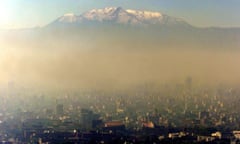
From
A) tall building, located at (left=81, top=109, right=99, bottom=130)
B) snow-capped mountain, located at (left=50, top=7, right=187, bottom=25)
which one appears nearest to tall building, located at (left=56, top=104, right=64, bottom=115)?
tall building, located at (left=81, top=109, right=99, bottom=130)

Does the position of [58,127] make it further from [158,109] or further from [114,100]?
[158,109]

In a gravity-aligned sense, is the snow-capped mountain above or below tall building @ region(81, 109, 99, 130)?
above

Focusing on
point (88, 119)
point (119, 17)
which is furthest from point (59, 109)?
point (119, 17)

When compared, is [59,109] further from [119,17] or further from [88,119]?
[119,17]

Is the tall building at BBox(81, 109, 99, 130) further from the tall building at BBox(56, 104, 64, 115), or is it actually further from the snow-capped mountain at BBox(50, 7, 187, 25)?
the snow-capped mountain at BBox(50, 7, 187, 25)

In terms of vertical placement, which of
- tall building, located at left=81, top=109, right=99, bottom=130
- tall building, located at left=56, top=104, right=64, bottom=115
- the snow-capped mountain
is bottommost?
tall building, located at left=81, top=109, right=99, bottom=130

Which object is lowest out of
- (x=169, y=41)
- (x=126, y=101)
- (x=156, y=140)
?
(x=156, y=140)

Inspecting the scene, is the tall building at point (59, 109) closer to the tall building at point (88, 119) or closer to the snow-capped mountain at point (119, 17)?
the tall building at point (88, 119)

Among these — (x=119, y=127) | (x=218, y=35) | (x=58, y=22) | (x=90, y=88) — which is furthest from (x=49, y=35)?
(x=218, y=35)
